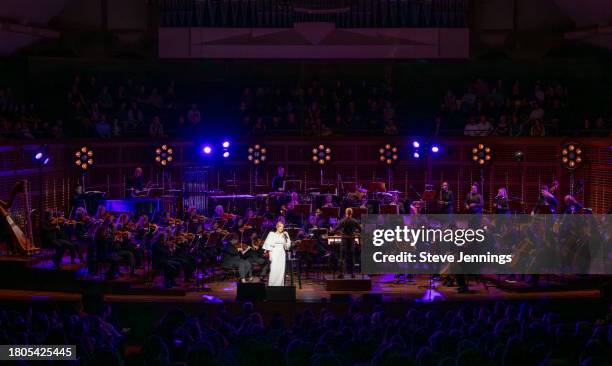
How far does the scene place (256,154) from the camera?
2594cm

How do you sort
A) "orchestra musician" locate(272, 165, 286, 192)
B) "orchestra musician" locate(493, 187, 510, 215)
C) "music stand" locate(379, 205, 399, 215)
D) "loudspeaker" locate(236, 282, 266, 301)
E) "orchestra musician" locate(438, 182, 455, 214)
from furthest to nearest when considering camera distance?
"orchestra musician" locate(272, 165, 286, 192)
"orchestra musician" locate(438, 182, 455, 214)
"orchestra musician" locate(493, 187, 510, 215)
"music stand" locate(379, 205, 399, 215)
"loudspeaker" locate(236, 282, 266, 301)

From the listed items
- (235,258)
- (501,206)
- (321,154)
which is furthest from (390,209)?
(321,154)

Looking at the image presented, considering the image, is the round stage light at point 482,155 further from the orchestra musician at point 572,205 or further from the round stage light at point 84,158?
the round stage light at point 84,158

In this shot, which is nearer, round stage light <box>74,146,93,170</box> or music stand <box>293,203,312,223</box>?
music stand <box>293,203,312,223</box>

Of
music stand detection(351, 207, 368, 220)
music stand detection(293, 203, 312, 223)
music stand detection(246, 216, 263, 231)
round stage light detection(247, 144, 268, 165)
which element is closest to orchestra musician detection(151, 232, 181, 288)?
music stand detection(246, 216, 263, 231)

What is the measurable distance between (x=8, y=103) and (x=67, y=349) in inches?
652

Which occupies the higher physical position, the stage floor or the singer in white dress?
the singer in white dress

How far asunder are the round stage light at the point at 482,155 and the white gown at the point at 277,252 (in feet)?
29.0

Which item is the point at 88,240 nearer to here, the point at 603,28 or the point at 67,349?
the point at 67,349

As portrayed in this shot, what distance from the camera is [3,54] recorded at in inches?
1032

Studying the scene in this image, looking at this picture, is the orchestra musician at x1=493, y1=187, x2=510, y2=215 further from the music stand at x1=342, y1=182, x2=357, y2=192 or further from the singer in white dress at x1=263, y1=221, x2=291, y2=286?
the singer in white dress at x1=263, y1=221, x2=291, y2=286

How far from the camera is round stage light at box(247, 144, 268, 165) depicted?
25938mm

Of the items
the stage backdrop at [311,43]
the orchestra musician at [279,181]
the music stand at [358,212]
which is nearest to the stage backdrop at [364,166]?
the orchestra musician at [279,181]

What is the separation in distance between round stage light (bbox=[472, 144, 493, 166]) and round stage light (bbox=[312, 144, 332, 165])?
423 centimetres
